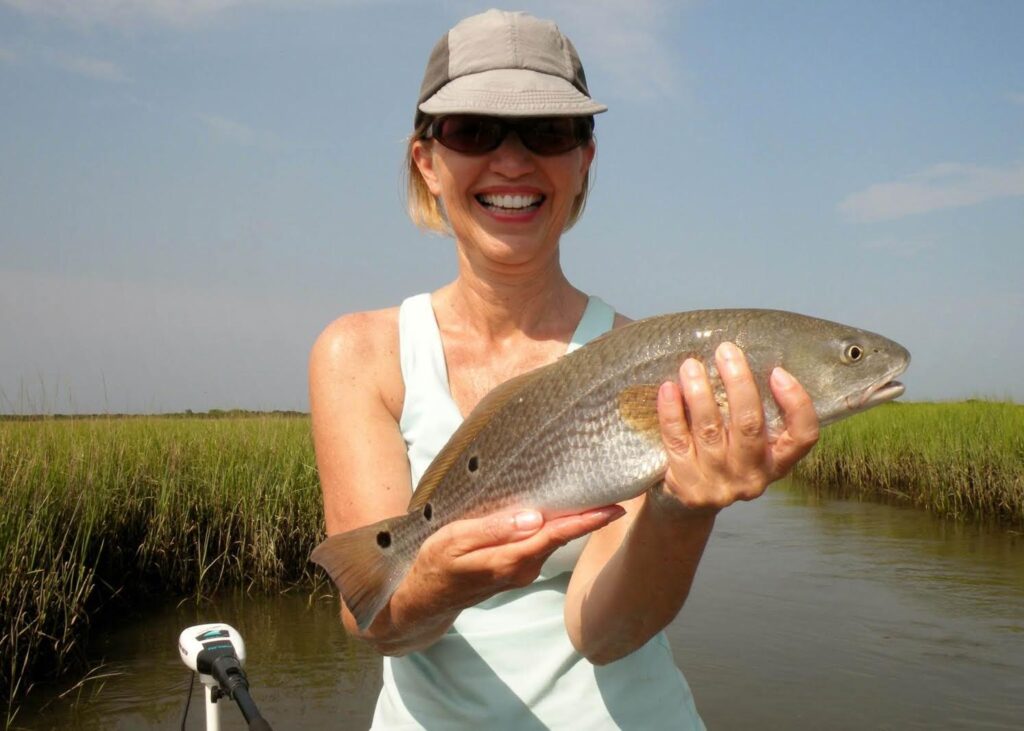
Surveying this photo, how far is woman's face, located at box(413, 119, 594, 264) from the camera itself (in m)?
2.88

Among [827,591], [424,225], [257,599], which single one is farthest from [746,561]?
[424,225]

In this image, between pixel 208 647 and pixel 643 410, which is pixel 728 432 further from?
pixel 208 647

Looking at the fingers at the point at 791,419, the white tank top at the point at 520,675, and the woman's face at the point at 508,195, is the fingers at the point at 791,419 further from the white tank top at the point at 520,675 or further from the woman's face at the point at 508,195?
the woman's face at the point at 508,195

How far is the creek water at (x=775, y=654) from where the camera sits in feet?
Result: 26.0

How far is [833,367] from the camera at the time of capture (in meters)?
2.48

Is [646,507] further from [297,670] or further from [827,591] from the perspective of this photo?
[827,591]

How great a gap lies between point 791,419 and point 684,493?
343 mm

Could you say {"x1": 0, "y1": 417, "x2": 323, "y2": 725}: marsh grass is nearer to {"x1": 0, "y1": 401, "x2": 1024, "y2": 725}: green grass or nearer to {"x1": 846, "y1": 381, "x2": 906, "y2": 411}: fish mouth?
{"x1": 0, "y1": 401, "x2": 1024, "y2": 725}: green grass

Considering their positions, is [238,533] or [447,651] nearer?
[447,651]

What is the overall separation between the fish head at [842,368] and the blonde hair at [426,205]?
1156mm

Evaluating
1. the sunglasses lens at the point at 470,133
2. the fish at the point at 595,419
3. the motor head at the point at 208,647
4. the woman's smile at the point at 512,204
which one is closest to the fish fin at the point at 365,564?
the fish at the point at 595,419

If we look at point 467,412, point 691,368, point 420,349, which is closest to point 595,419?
point 691,368

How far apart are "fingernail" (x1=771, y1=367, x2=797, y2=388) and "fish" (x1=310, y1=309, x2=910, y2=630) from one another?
0.34ft

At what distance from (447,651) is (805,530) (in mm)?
15545
